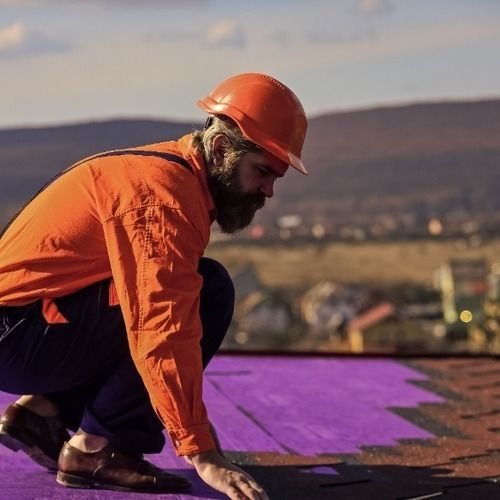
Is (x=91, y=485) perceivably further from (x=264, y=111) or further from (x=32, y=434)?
(x=264, y=111)

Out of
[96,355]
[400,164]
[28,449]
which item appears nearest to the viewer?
[96,355]

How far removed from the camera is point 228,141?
241cm

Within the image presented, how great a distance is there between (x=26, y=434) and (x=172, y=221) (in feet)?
2.54

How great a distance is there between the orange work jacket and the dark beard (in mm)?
24

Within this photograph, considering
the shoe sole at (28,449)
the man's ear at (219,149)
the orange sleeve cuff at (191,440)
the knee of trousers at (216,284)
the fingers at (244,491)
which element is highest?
the man's ear at (219,149)

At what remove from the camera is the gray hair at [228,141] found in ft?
7.89

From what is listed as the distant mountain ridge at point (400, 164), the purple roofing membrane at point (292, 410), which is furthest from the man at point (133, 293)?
the distant mountain ridge at point (400, 164)

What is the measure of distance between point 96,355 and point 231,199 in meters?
0.45

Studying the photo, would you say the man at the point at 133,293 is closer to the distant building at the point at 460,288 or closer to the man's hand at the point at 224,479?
the man's hand at the point at 224,479

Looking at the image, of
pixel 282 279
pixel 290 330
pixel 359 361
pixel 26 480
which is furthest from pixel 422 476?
pixel 282 279

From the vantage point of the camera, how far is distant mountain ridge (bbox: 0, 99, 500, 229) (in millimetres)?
60688

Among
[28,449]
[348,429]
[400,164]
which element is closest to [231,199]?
[28,449]

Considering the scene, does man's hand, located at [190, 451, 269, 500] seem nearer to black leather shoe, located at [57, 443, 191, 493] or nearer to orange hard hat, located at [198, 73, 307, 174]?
black leather shoe, located at [57, 443, 191, 493]

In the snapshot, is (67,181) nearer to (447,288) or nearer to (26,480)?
(26,480)
